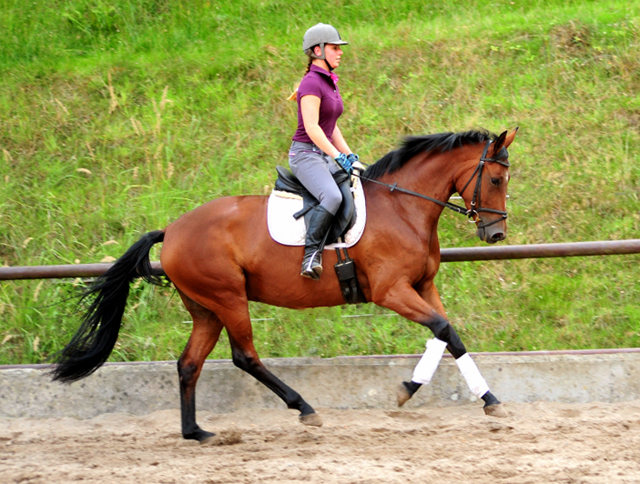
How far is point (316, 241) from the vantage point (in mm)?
4668

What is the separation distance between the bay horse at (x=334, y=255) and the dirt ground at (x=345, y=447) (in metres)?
0.27

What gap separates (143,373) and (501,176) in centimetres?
336

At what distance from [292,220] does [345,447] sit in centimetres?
165

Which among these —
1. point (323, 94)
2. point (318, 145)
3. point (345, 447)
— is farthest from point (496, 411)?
point (323, 94)

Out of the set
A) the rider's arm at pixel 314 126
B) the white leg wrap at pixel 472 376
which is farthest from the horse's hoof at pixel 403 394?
the rider's arm at pixel 314 126

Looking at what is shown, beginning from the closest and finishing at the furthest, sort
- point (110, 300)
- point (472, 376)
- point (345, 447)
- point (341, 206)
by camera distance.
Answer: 1. point (345, 447)
2. point (472, 376)
3. point (341, 206)
4. point (110, 300)

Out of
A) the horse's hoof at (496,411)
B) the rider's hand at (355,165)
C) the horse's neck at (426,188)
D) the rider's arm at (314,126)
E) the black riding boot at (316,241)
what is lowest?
the horse's hoof at (496,411)

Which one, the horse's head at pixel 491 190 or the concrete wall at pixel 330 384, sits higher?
the horse's head at pixel 491 190

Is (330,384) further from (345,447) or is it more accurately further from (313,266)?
(313,266)

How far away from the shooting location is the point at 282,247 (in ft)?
15.8

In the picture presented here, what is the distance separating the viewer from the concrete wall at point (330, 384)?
16.9 feet

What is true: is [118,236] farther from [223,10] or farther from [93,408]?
[223,10]

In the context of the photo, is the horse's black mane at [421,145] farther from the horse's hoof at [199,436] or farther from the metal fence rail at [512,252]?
the horse's hoof at [199,436]

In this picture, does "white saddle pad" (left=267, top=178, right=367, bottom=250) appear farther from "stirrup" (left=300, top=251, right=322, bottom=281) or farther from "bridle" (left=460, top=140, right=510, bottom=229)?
"bridle" (left=460, top=140, right=510, bottom=229)
